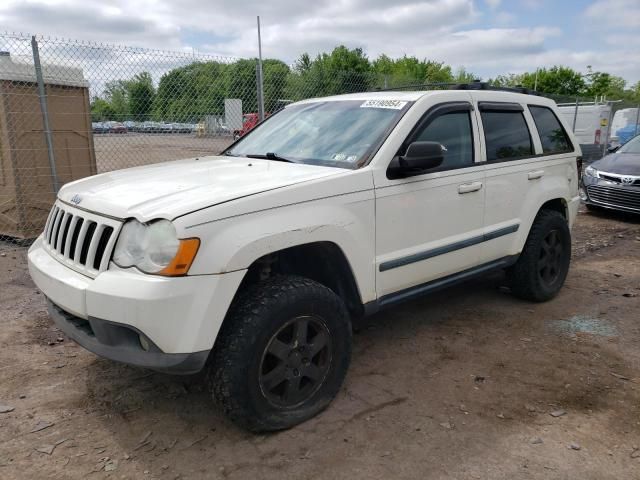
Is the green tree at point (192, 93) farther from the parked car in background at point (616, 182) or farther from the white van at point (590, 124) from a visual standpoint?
the white van at point (590, 124)

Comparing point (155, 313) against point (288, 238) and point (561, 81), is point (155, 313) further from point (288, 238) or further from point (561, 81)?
point (561, 81)

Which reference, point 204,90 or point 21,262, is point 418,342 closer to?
point 21,262

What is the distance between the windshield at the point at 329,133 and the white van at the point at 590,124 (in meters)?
13.5

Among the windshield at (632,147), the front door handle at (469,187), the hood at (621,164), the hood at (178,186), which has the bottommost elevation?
the hood at (621,164)

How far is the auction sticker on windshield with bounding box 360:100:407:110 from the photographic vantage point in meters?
3.46

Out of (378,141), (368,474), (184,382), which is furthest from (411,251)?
(184,382)

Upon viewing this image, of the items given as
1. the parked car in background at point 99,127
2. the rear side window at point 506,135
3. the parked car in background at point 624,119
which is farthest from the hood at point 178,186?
the parked car in background at point 624,119

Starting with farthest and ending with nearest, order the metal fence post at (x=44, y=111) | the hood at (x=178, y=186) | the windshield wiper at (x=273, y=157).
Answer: the metal fence post at (x=44, y=111) < the windshield wiper at (x=273, y=157) < the hood at (x=178, y=186)

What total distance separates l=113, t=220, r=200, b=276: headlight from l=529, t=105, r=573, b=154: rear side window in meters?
3.41

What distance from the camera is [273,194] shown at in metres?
2.62

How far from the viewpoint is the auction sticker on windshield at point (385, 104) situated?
3.46 meters

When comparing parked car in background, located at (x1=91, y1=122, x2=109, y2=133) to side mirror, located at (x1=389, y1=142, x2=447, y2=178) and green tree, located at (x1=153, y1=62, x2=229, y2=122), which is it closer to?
green tree, located at (x1=153, y1=62, x2=229, y2=122)

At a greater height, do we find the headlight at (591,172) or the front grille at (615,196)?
the headlight at (591,172)

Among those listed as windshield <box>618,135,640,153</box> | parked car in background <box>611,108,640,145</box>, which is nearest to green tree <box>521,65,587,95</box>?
parked car in background <box>611,108,640,145</box>
